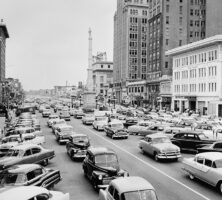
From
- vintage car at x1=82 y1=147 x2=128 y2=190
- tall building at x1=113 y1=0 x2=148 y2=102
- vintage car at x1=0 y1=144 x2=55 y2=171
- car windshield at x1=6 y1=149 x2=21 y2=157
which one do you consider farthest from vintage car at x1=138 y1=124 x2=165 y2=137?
tall building at x1=113 y1=0 x2=148 y2=102

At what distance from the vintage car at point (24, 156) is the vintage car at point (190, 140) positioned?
9.82 metres

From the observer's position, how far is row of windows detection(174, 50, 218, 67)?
66800 mm

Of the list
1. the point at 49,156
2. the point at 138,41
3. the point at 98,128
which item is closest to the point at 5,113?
the point at 98,128

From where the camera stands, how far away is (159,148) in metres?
19.6

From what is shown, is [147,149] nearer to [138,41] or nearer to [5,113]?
[5,113]

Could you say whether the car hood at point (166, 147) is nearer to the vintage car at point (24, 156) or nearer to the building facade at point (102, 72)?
the vintage car at point (24, 156)

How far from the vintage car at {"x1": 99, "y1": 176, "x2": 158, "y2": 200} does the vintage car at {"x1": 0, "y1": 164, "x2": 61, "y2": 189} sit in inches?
136

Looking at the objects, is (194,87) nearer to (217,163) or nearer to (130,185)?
(217,163)

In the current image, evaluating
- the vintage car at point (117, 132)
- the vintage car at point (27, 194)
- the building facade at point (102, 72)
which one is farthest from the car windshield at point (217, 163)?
the building facade at point (102, 72)

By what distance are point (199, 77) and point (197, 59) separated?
477cm

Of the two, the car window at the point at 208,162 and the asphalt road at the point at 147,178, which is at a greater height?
the car window at the point at 208,162

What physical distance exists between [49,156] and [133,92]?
358ft

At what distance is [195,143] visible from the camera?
22094mm

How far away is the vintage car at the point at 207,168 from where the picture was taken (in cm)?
1347
